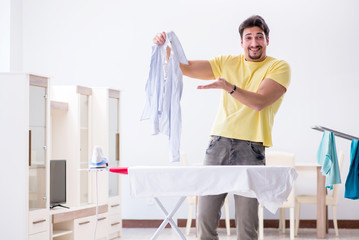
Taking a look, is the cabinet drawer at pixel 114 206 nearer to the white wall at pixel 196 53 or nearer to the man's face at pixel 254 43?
the white wall at pixel 196 53

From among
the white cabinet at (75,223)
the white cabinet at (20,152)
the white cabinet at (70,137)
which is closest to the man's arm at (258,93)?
the white cabinet at (20,152)

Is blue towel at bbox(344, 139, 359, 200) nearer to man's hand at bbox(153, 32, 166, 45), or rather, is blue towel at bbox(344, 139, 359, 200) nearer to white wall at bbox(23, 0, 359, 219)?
man's hand at bbox(153, 32, 166, 45)

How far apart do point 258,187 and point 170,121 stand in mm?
664

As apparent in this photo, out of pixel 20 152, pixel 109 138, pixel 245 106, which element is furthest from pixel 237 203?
pixel 109 138

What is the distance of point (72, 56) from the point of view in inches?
285

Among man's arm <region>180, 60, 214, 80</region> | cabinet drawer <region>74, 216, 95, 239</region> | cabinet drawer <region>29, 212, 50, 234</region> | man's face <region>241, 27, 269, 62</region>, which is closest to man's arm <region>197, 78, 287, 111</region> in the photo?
man's face <region>241, 27, 269, 62</region>

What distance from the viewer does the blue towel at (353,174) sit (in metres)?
3.89

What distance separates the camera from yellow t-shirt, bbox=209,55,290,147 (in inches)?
110

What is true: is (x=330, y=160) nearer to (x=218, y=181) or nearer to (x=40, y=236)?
(x=218, y=181)

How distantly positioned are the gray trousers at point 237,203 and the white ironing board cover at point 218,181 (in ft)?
0.80

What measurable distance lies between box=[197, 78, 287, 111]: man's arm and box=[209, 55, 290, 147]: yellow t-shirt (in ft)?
0.13

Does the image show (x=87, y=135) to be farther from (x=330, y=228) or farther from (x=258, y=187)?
(x=258, y=187)

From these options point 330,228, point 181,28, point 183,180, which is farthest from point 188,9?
point 183,180

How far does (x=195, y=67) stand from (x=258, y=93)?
0.41 m
